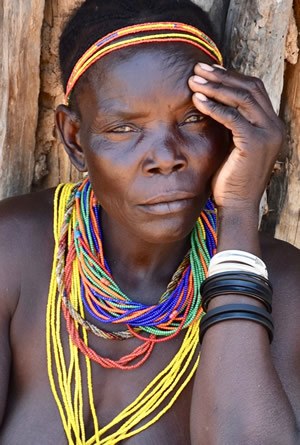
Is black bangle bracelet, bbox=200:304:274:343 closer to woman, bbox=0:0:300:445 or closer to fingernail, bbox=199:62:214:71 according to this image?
woman, bbox=0:0:300:445

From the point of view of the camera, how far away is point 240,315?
2.45 metres

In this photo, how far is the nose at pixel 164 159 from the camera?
2.42 metres

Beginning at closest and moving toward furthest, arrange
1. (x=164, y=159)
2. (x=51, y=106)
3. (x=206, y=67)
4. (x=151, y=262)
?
(x=164, y=159), (x=206, y=67), (x=151, y=262), (x=51, y=106)

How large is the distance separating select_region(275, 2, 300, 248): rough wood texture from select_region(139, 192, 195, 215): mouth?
954 millimetres

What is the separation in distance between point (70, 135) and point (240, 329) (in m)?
0.74

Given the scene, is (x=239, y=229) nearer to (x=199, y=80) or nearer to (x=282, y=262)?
(x=282, y=262)

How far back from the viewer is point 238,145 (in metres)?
2.54

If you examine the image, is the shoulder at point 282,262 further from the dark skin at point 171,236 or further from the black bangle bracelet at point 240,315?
the black bangle bracelet at point 240,315

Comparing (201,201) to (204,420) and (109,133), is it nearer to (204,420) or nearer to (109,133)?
(109,133)

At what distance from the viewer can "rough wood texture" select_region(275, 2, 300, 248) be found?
327 cm

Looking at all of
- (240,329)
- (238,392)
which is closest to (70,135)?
(240,329)

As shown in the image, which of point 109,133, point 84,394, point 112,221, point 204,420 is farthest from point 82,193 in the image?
point 204,420

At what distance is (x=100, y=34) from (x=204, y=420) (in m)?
1.03

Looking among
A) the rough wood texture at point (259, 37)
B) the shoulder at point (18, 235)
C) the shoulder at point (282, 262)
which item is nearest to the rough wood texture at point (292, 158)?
the rough wood texture at point (259, 37)
